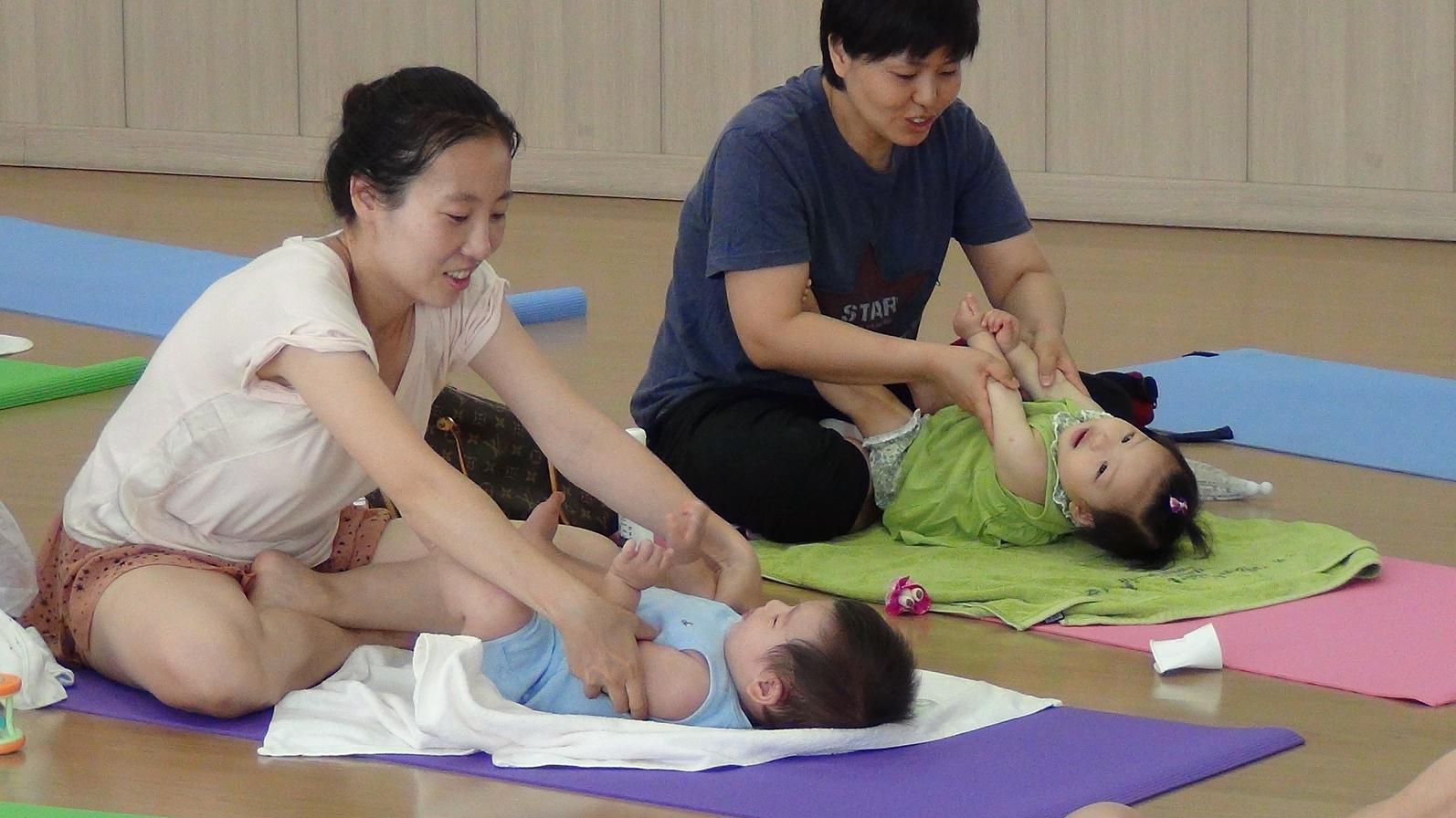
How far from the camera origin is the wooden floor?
194 cm

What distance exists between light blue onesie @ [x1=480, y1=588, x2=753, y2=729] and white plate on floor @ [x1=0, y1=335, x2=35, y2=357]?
238 cm

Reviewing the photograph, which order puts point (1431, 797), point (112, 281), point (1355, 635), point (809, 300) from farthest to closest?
point (112, 281)
point (809, 300)
point (1355, 635)
point (1431, 797)

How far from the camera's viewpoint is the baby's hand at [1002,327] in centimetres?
301

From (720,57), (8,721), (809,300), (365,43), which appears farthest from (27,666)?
(365,43)

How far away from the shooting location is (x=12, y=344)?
412cm

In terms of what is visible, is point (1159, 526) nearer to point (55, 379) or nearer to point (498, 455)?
point (498, 455)

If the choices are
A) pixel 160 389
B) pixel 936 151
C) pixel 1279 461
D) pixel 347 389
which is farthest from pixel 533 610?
pixel 1279 461

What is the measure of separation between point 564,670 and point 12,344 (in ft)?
8.03

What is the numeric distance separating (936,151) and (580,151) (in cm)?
376

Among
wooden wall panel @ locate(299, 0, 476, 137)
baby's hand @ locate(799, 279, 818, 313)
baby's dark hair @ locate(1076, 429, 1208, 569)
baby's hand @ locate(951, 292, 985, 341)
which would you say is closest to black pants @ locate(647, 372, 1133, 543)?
baby's hand @ locate(799, 279, 818, 313)

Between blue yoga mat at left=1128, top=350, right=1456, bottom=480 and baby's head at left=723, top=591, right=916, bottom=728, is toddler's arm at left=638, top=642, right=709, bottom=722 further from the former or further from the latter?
blue yoga mat at left=1128, top=350, right=1456, bottom=480

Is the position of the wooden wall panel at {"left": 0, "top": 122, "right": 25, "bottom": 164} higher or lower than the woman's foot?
higher

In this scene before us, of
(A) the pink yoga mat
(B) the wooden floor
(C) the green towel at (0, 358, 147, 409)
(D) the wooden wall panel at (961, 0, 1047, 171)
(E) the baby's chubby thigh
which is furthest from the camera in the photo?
(D) the wooden wall panel at (961, 0, 1047, 171)

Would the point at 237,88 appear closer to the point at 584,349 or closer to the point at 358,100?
the point at 584,349
